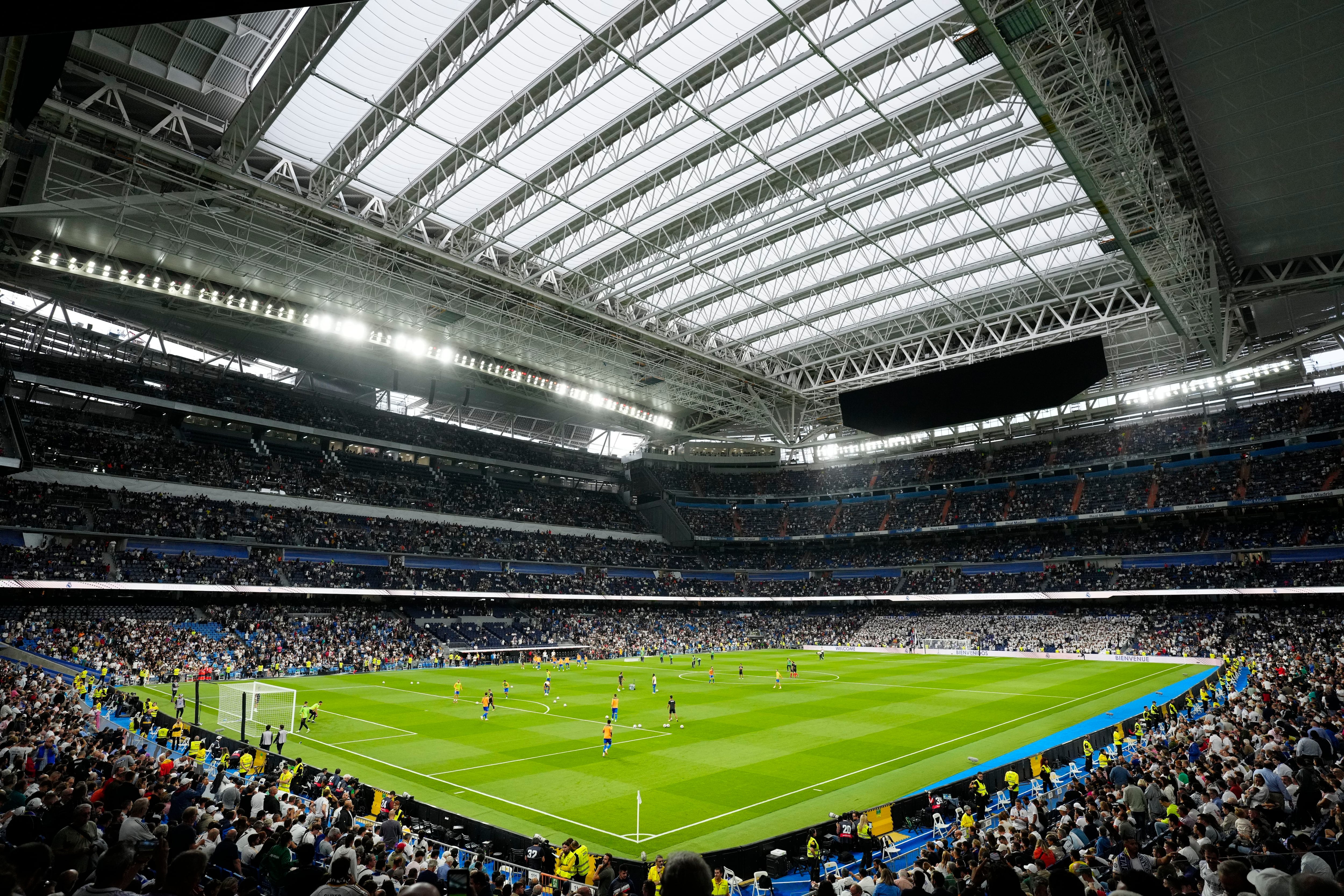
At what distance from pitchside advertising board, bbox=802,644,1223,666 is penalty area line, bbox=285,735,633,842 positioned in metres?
37.6

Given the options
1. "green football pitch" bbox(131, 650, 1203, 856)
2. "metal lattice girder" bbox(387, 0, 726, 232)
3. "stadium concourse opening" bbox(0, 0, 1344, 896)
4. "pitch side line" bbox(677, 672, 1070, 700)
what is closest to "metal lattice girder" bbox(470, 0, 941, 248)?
"stadium concourse opening" bbox(0, 0, 1344, 896)

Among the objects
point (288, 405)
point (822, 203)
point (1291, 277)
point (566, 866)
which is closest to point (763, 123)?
point (822, 203)

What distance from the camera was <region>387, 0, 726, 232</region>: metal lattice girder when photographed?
2345 centimetres

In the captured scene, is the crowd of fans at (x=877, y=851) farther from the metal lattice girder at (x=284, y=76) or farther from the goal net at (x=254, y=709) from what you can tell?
the metal lattice girder at (x=284, y=76)

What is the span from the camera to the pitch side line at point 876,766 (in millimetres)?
17375

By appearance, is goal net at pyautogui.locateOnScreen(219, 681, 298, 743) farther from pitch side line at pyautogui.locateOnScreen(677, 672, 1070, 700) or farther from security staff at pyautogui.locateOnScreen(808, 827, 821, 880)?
pitch side line at pyautogui.locateOnScreen(677, 672, 1070, 700)

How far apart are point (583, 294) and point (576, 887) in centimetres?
3300

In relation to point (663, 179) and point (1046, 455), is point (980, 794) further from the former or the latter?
point (1046, 455)

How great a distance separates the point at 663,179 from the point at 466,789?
2488 cm

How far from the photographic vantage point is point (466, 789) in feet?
66.6

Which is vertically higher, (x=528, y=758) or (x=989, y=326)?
(x=989, y=326)

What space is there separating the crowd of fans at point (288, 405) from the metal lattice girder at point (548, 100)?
30.9 metres

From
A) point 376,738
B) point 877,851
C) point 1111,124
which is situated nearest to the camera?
point 877,851

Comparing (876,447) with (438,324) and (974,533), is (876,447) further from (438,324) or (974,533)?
(438,324)
